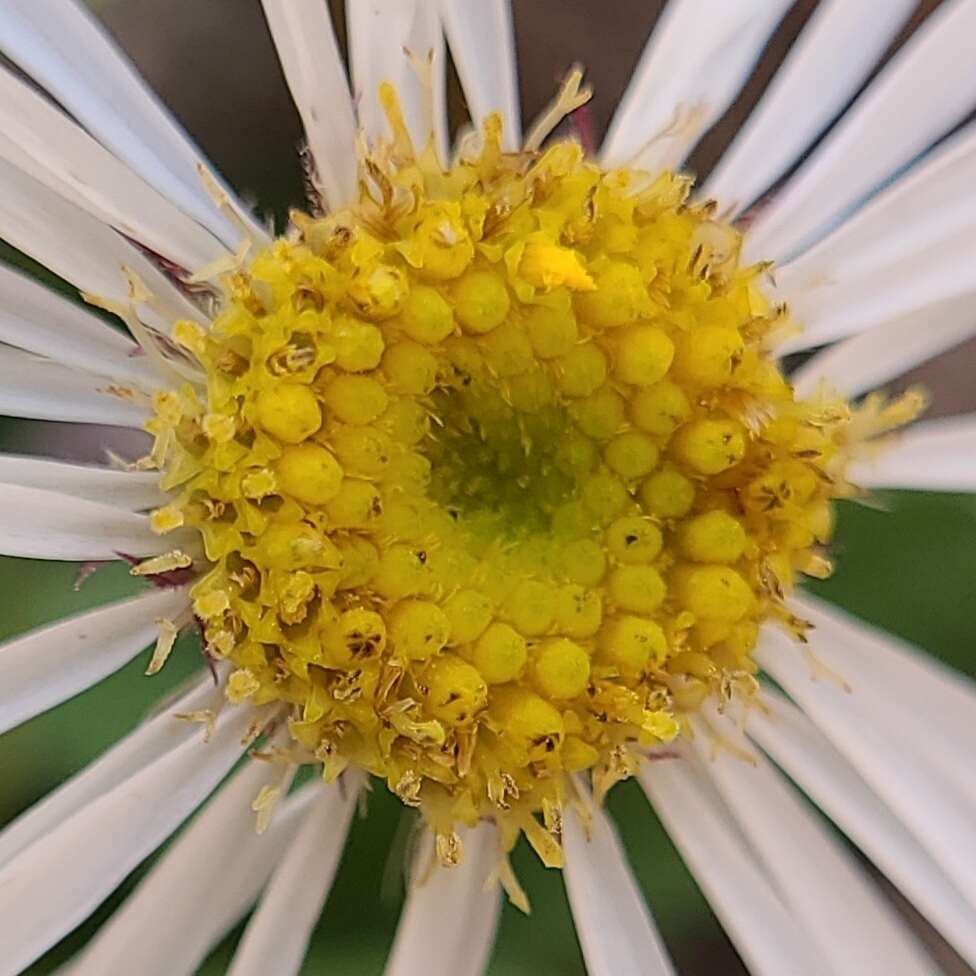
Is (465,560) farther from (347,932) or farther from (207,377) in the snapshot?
(347,932)

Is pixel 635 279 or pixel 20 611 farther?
pixel 20 611

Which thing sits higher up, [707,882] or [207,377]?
[207,377]

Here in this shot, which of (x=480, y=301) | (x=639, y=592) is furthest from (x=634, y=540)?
(x=480, y=301)

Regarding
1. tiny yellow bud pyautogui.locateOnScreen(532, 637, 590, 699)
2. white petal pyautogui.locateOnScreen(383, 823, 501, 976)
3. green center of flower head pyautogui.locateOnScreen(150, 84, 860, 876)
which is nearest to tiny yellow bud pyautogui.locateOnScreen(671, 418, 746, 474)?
green center of flower head pyautogui.locateOnScreen(150, 84, 860, 876)

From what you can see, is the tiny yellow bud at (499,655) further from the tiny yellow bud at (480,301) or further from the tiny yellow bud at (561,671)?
the tiny yellow bud at (480,301)

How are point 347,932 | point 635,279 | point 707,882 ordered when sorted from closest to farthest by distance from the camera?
point 635,279, point 707,882, point 347,932

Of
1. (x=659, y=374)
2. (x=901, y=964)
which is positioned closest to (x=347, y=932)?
(x=901, y=964)

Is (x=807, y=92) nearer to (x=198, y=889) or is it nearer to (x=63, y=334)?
(x=63, y=334)
